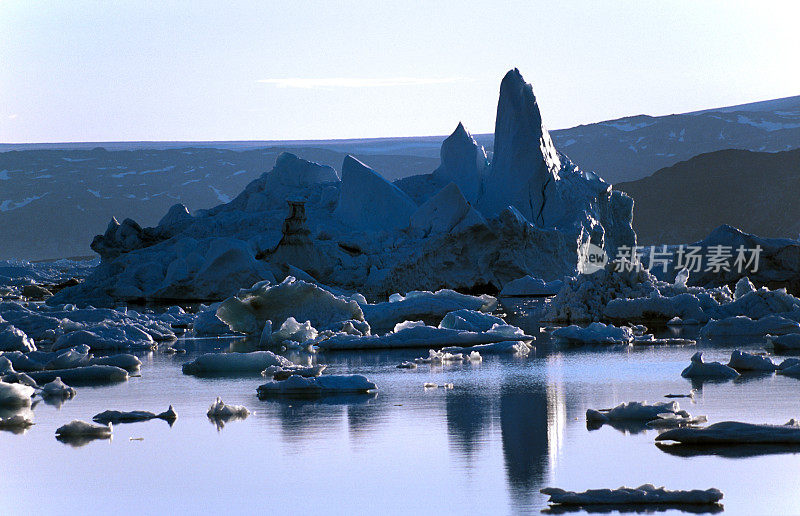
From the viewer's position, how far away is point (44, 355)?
8.77 meters

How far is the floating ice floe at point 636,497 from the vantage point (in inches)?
136

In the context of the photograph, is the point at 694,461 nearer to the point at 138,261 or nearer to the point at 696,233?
the point at 138,261

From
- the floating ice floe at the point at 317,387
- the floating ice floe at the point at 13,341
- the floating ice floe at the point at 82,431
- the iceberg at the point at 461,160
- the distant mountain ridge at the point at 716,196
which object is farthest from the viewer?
the distant mountain ridge at the point at 716,196

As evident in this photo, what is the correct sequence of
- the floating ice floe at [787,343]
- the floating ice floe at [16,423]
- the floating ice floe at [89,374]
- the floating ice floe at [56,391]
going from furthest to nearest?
the floating ice floe at [787,343], the floating ice floe at [89,374], the floating ice floe at [56,391], the floating ice floe at [16,423]

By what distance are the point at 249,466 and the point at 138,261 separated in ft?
64.5

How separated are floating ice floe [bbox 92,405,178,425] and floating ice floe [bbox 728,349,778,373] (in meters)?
3.59

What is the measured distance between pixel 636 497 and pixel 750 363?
4.09m

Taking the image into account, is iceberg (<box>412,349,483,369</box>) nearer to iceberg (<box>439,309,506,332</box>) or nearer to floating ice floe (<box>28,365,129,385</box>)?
iceberg (<box>439,309,506,332</box>)

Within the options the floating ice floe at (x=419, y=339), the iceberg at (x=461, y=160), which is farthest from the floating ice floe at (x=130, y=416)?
the iceberg at (x=461, y=160)

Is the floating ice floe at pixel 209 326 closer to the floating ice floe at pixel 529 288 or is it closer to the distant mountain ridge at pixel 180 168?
the floating ice floe at pixel 529 288

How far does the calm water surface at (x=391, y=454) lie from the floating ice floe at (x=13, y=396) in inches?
7.3

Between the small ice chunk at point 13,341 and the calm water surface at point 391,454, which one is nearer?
the calm water surface at point 391,454

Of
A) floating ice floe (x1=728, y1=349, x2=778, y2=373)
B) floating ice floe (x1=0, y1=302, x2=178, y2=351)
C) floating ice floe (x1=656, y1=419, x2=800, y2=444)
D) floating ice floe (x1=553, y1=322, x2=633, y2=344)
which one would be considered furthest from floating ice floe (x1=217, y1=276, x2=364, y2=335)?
floating ice floe (x1=656, y1=419, x2=800, y2=444)

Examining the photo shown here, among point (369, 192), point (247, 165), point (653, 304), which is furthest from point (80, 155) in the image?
point (653, 304)
